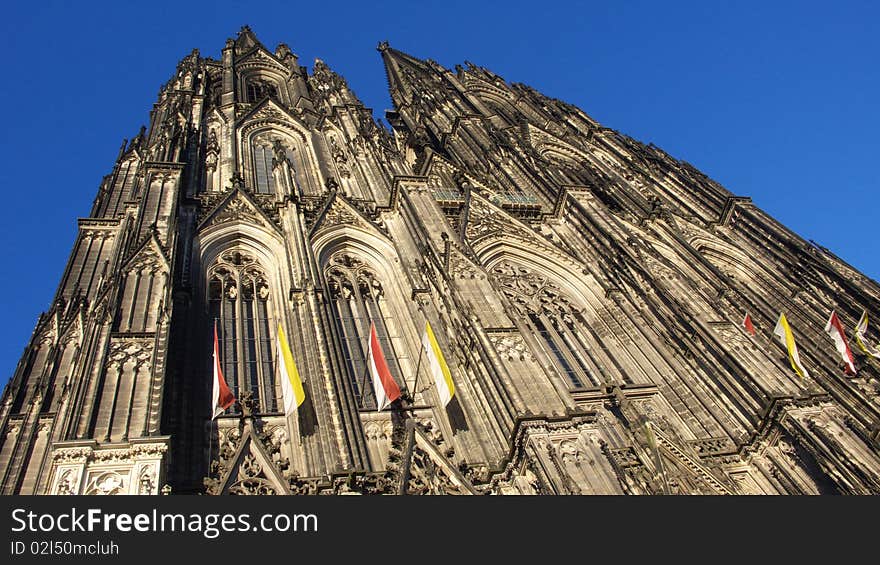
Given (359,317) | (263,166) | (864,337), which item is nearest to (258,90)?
(263,166)

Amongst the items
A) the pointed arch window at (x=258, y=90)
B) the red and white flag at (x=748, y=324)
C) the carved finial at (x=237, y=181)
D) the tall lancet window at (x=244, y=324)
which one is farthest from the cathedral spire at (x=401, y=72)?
the red and white flag at (x=748, y=324)

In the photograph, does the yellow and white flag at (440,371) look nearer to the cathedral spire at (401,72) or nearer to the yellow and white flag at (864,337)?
the yellow and white flag at (864,337)

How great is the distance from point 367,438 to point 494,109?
108 ft

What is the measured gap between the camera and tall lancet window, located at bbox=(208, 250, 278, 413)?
18641 millimetres

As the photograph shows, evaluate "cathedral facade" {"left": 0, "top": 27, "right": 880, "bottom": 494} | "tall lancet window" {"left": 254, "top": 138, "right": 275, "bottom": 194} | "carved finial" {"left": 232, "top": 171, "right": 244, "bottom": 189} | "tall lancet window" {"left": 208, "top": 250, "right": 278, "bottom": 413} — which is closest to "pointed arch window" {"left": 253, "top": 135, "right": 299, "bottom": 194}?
"tall lancet window" {"left": 254, "top": 138, "right": 275, "bottom": 194}

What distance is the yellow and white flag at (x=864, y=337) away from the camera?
22.3 m

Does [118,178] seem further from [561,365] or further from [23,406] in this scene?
[561,365]

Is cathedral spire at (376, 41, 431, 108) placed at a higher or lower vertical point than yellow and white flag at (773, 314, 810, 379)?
higher

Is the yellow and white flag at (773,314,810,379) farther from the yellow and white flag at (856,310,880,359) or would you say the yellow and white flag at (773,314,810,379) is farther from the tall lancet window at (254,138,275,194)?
the tall lancet window at (254,138,275,194)

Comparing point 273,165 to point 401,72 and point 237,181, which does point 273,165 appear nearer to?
point 237,181

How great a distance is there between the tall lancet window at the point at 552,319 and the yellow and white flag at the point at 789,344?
4.87 m

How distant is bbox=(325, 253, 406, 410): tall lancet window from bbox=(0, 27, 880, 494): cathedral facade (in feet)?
0.26

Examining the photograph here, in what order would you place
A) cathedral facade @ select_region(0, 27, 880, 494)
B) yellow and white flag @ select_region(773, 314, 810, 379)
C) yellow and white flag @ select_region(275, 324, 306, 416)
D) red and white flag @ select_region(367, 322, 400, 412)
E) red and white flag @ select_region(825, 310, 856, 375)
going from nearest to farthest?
cathedral facade @ select_region(0, 27, 880, 494) < yellow and white flag @ select_region(275, 324, 306, 416) < red and white flag @ select_region(367, 322, 400, 412) < yellow and white flag @ select_region(773, 314, 810, 379) < red and white flag @ select_region(825, 310, 856, 375)

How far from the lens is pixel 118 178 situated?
2773 centimetres
